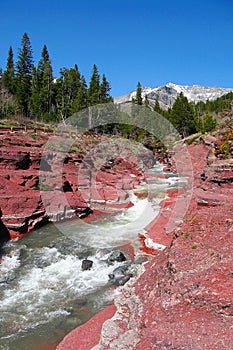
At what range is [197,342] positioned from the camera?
5.46 m

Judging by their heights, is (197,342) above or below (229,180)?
below

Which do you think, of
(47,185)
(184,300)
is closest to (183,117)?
(47,185)

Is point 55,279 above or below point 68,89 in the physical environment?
below

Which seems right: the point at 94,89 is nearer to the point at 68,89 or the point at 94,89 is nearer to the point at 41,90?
the point at 68,89

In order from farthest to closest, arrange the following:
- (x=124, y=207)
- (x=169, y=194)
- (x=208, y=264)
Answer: (x=169, y=194)
(x=124, y=207)
(x=208, y=264)

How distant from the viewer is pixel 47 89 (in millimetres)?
55281

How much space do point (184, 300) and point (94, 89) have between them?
55.0m

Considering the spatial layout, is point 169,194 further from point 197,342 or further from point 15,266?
point 197,342

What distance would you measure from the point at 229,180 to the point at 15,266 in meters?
12.0

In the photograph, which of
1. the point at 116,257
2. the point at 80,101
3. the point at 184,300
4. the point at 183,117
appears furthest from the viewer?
the point at 183,117

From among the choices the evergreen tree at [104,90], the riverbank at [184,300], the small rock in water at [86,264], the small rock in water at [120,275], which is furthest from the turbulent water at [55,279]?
the evergreen tree at [104,90]

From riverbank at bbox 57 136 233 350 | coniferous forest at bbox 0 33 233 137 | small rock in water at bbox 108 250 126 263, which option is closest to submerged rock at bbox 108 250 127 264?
Answer: small rock in water at bbox 108 250 126 263

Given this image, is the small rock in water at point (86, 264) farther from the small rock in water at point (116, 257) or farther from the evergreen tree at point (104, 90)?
the evergreen tree at point (104, 90)

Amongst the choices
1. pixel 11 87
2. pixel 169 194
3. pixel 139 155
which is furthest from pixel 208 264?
pixel 11 87
